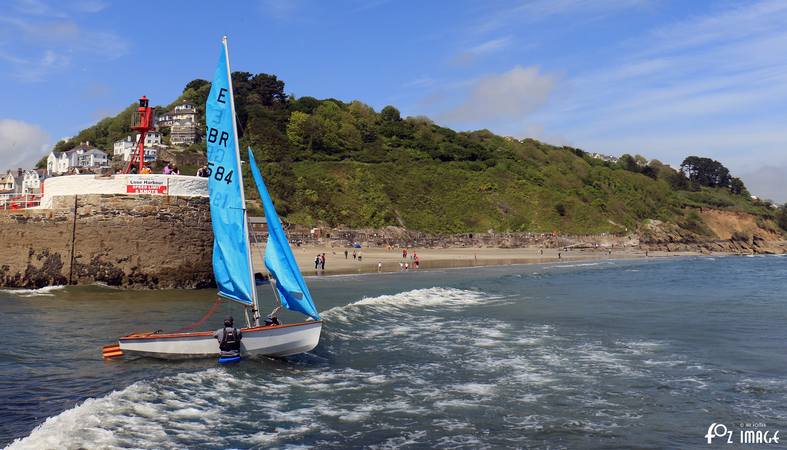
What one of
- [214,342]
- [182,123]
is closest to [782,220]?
[182,123]

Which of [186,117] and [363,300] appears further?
[186,117]

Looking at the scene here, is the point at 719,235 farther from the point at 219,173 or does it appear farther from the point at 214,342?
the point at 214,342

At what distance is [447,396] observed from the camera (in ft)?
49.2

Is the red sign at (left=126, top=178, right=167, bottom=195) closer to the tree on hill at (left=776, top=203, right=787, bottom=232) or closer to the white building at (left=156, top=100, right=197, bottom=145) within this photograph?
the white building at (left=156, top=100, right=197, bottom=145)

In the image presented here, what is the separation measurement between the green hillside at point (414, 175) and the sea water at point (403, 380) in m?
54.7

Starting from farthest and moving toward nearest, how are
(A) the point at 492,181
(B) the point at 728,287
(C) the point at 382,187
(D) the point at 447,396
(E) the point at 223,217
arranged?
(A) the point at 492,181, (C) the point at 382,187, (B) the point at 728,287, (E) the point at 223,217, (D) the point at 447,396

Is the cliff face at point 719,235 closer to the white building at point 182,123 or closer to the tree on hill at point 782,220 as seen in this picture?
the tree on hill at point 782,220

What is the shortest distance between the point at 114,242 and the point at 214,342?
15225 millimetres

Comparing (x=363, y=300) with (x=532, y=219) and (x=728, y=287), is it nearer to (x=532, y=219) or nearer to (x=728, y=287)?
(x=728, y=287)

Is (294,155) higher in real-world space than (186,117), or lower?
lower

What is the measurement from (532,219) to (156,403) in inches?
3721

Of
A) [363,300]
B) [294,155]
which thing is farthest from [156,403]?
[294,155]

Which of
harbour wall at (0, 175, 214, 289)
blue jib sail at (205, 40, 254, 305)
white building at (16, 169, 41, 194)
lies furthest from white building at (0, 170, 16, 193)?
blue jib sail at (205, 40, 254, 305)

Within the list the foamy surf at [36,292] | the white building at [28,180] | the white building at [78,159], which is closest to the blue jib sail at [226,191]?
the foamy surf at [36,292]
